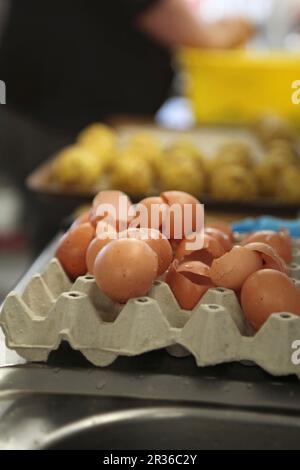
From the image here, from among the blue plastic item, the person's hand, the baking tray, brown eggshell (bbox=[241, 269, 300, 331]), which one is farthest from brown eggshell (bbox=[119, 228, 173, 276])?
the person's hand

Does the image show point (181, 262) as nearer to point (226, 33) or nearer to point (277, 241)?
point (277, 241)

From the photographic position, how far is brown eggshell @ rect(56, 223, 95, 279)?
0.95m

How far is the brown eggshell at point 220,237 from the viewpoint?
0.95 m

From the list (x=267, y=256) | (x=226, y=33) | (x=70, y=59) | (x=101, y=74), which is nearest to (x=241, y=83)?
(x=226, y=33)

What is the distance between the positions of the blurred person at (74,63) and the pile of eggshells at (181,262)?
5.15 feet

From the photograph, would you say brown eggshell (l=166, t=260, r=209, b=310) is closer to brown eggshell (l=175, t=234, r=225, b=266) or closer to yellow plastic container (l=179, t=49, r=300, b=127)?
brown eggshell (l=175, t=234, r=225, b=266)

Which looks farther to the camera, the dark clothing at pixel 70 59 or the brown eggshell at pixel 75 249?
the dark clothing at pixel 70 59

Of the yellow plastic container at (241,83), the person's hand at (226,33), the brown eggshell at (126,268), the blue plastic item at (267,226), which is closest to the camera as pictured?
the brown eggshell at (126,268)

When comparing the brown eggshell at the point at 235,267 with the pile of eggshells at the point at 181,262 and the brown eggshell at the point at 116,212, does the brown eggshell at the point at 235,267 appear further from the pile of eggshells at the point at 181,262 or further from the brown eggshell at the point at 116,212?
the brown eggshell at the point at 116,212

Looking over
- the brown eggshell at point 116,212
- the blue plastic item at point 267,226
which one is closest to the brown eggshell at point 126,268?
the brown eggshell at point 116,212

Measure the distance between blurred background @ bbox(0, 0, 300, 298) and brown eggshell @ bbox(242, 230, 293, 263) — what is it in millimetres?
1445

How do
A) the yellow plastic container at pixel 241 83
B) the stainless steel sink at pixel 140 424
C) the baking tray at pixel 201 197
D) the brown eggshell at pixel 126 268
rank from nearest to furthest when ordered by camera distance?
the stainless steel sink at pixel 140 424 < the brown eggshell at pixel 126 268 < the baking tray at pixel 201 197 < the yellow plastic container at pixel 241 83

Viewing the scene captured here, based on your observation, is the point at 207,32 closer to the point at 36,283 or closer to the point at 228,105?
the point at 228,105

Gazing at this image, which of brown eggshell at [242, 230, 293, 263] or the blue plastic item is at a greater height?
brown eggshell at [242, 230, 293, 263]
